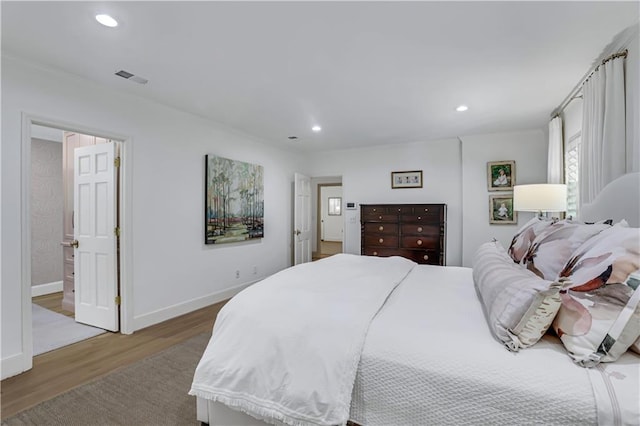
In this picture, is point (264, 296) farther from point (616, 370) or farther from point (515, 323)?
point (616, 370)

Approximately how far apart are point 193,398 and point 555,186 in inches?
151

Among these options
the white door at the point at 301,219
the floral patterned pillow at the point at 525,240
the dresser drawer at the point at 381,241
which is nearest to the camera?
the floral patterned pillow at the point at 525,240

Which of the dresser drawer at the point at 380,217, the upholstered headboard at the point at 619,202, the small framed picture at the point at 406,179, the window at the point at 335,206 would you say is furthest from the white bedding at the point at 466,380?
the window at the point at 335,206

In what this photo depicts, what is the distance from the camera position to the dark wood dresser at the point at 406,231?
14.7 feet

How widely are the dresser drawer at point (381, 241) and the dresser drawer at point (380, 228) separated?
0.06m

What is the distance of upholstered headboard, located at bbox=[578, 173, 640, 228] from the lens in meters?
1.68

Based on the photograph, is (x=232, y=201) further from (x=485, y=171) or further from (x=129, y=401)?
(x=485, y=171)

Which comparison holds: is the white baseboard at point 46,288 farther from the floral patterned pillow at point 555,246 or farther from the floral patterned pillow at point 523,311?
the floral patterned pillow at point 555,246

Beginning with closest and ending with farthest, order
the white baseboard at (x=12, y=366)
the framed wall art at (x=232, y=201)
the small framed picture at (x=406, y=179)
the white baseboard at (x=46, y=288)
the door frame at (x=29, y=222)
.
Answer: the white baseboard at (x=12, y=366), the door frame at (x=29, y=222), the framed wall art at (x=232, y=201), the white baseboard at (x=46, y=288), the small framed picture at (x=406, y=179)

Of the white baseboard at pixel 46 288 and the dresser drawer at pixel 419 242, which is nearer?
the white baseboard at pixel 46 288

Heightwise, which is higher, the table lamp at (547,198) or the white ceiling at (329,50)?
the white ceiling at (329,50)

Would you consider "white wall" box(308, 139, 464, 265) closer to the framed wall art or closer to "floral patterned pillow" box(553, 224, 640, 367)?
the framed wall art

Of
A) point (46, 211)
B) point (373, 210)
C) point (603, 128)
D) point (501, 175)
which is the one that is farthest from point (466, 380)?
point (46, 211)

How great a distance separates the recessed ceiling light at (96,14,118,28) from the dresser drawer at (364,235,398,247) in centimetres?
410
